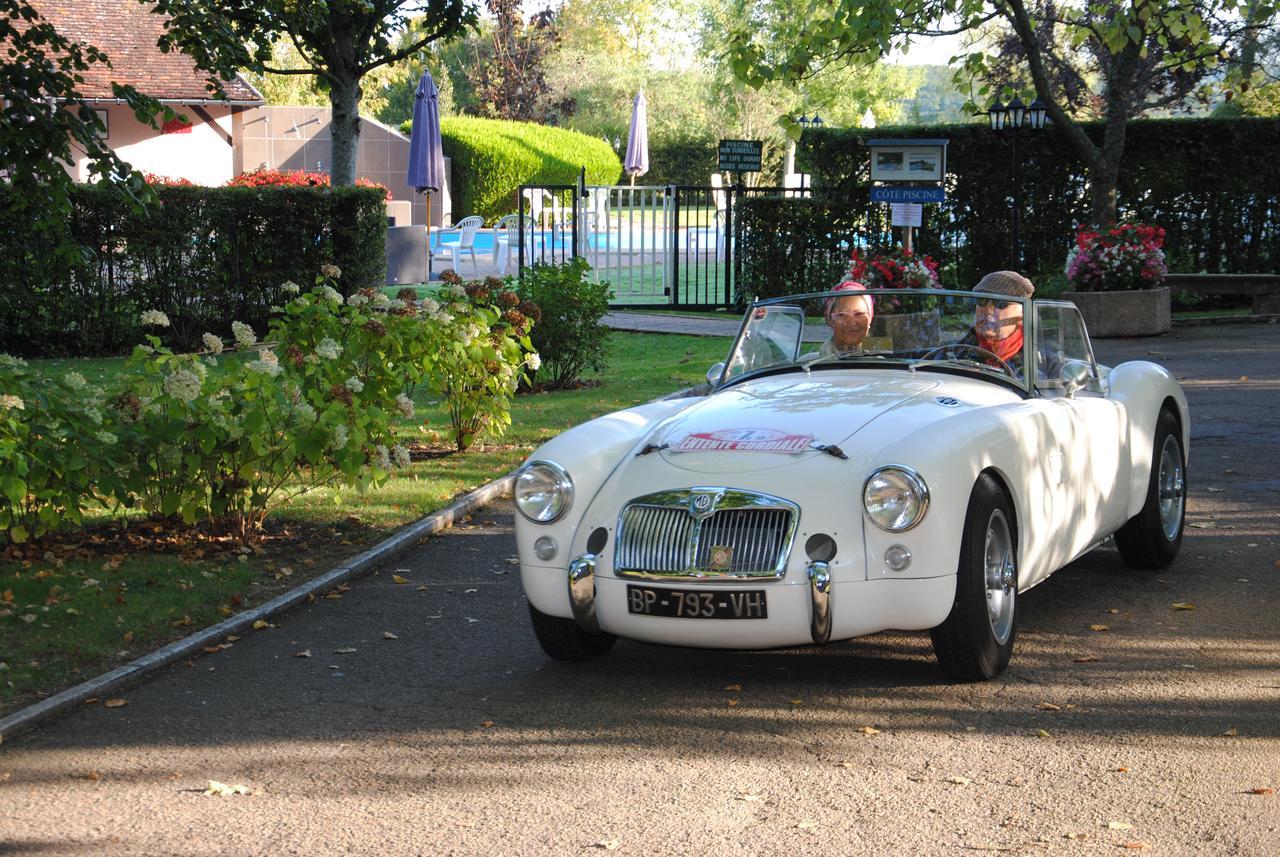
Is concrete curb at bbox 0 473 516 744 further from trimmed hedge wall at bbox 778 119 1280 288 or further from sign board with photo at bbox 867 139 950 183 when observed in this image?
trimmed hedge wall at bbox 778 119 1280 288

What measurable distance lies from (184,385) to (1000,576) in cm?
402

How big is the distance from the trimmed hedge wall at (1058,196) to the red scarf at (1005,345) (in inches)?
647

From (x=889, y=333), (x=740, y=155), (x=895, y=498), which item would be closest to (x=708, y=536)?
(x=895, y=498)

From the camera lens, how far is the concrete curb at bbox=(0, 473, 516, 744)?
205 inches

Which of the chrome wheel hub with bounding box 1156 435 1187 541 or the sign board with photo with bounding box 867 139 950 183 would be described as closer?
the chrome wheel hub with bounding box 1156 435 1187 541

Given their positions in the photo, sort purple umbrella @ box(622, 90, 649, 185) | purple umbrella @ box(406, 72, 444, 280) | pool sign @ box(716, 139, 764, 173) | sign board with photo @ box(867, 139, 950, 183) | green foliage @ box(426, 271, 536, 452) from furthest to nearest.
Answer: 1. purple umbrella @ box(622, 90, 649, 185)
2. purple umbrella @ box(406, 72, 444, 280)
3. pool sign @ box(716, 139, 764, 173)
4. sign board with photo @ box(867, 139, 950, 183)
5. green foliage @ box(426, 271, 536, 452)

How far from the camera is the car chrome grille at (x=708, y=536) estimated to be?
5.22 meters

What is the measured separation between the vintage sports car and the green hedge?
37.1 meters

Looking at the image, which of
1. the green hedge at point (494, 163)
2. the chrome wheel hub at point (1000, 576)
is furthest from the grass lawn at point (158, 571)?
the green hedge at point (494, 163)

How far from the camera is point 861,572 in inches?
204

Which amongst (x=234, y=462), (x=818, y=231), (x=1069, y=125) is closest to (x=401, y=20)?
(x=818, y=231)

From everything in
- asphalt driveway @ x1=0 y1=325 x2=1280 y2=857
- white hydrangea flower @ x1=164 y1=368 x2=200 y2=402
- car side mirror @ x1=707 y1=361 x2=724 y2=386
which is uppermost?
car side mirror @ x1=707 y1=361 x2=724 y2=386

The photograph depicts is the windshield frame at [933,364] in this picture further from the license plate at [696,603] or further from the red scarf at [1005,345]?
the license plate at [696,603]

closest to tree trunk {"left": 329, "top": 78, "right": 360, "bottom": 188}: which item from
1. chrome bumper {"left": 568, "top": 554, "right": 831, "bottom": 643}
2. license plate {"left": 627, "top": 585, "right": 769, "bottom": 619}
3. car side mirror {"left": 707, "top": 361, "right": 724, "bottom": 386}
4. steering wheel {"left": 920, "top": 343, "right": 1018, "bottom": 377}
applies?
car side mirror {"left": 707, "top": 361, "right": 724, "bottom": 386}
